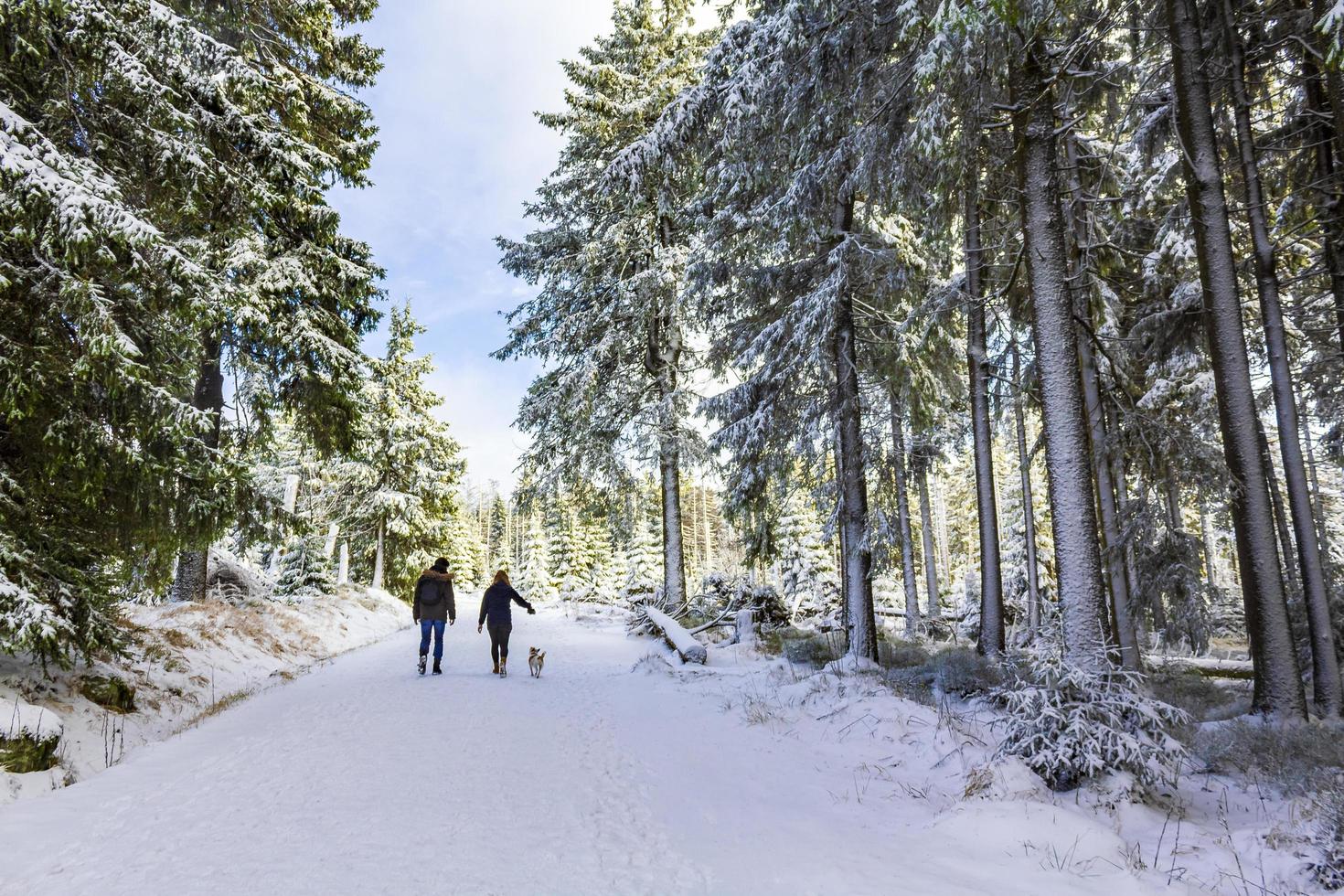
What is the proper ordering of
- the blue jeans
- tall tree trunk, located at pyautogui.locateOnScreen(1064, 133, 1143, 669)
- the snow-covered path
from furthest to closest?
1. the blue jeans
2. tall tree trunk, located at pyautogui.locateOnScreen(1064, 133, 1143, 669)
3. the snow-covered path

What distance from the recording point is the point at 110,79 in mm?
7113

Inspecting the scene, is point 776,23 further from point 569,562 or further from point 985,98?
point 569,562

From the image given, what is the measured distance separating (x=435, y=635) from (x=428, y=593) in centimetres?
74

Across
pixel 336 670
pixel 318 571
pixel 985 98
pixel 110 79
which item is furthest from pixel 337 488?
pixel 985 98

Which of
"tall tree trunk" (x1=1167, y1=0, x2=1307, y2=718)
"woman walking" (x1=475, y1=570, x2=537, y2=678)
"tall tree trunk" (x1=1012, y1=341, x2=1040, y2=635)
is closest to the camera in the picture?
"tall tree trunk" (x1=1167, y1=0, x2=1307, y2=718)

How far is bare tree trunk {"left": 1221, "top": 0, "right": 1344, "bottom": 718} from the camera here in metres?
6.92

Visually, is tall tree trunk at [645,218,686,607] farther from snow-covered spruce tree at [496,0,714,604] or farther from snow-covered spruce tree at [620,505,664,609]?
snow-covered spruce tree at [620,505,664,609]

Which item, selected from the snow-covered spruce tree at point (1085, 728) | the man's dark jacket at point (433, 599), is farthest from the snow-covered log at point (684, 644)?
the snow-covered spruce tree at point (1085, 728)

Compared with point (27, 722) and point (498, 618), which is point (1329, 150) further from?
point (27, 722)

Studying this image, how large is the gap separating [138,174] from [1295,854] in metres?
12.7

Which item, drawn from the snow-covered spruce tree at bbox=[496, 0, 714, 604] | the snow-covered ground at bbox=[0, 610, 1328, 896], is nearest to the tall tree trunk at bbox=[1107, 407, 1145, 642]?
the snow-covered ground at bbox=[0, 610, 1328, 896]

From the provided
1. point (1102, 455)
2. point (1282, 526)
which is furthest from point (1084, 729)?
point (1282, 526)

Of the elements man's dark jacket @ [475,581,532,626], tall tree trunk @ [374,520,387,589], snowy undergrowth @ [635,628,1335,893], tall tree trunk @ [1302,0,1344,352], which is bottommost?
snowy undergrowth @ [635,628,1335,893]

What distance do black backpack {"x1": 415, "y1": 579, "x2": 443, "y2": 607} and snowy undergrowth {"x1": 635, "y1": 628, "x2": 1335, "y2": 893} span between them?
6.10 metres
